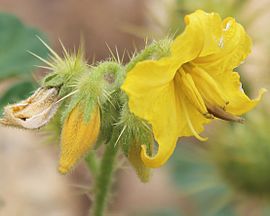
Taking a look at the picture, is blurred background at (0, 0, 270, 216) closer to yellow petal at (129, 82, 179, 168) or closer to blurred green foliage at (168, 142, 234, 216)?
blurred green foliage at (168, 142, 234, 216)

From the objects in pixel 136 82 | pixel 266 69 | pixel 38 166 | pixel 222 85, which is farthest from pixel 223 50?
pixel 38 166

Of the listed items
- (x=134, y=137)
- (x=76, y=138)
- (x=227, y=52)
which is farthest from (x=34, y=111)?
(x=227, y=52)

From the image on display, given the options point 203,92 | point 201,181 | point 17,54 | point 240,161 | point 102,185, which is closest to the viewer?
point 203,92

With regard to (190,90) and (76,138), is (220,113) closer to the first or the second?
(190,90)

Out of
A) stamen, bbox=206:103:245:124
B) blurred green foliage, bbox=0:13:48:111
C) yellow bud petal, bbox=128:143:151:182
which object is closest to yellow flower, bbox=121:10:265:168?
stamen, bbox=206:103:245:124

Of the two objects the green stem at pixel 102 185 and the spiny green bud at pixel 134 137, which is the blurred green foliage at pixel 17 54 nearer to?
the green stem at pixel 102 185

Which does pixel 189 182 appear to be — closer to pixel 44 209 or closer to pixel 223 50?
pixel 44 209

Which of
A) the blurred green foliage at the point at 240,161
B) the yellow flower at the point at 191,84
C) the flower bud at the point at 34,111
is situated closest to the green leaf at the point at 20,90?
the flower bud at the point at 34,111
